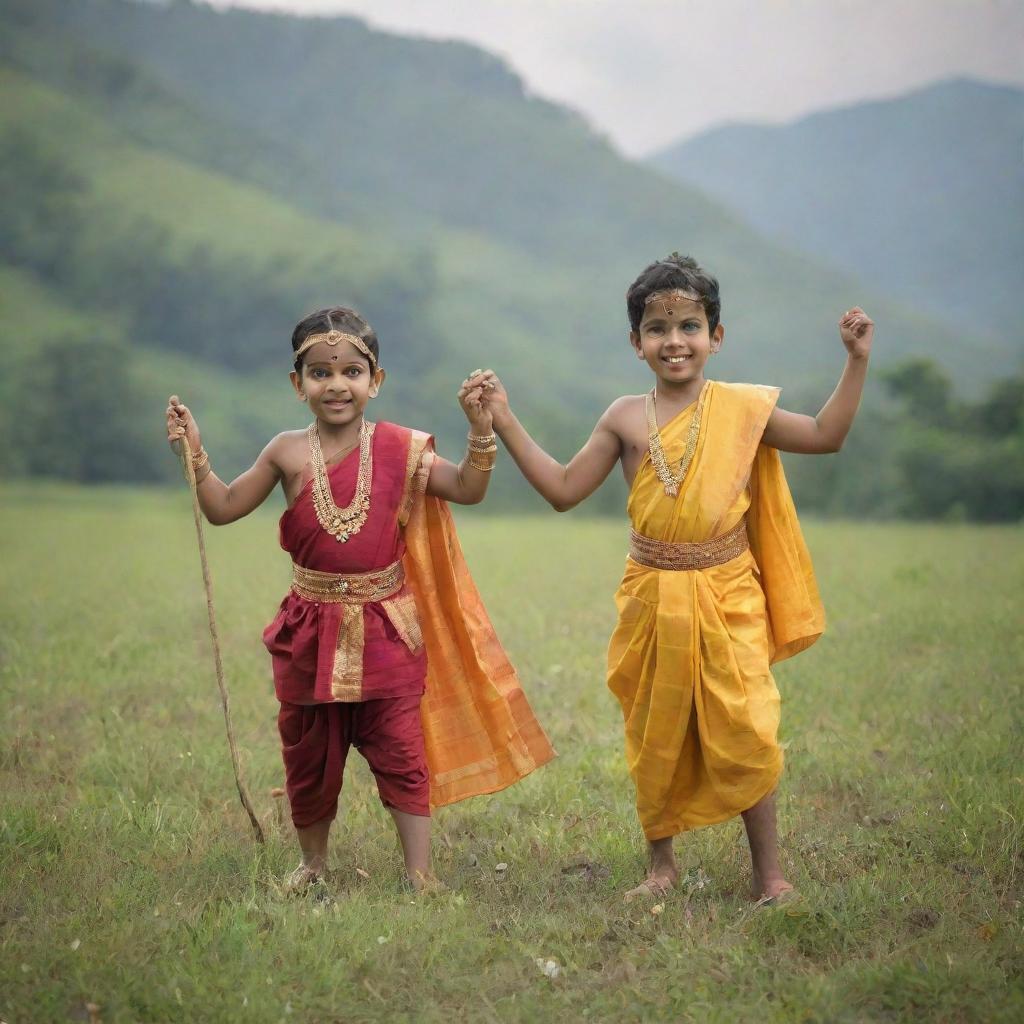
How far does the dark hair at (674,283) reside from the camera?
4.33m

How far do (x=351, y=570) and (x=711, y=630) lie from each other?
132 cm

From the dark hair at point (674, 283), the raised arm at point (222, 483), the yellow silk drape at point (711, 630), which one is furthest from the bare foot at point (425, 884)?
the dark hair at point (674, 283)

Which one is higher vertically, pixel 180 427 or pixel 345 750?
pixel 180 427

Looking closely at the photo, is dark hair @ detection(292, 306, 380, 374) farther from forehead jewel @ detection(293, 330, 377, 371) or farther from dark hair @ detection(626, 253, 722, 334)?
dark hair @ detection(626, 253, 722, 334)

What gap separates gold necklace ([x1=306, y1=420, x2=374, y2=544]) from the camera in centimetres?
437

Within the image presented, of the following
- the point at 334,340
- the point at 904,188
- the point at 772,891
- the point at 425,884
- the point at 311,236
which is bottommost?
the point at 772,891

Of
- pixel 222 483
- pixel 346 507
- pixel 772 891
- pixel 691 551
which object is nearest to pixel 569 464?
pixel 691 551

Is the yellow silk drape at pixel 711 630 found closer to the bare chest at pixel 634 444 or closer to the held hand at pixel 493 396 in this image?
the bare chest at pixel 634 444

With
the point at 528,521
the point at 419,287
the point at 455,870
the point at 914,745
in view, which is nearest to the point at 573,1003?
the point at 455,870

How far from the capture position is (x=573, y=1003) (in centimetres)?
365

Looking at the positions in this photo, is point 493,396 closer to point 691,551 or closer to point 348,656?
point 691,551

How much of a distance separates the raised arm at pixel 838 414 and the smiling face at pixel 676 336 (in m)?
0.35

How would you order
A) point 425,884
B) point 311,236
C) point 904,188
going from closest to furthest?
point 425,884 → point 311,236 → point 904,188

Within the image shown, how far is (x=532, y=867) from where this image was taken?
4723 millimetres
